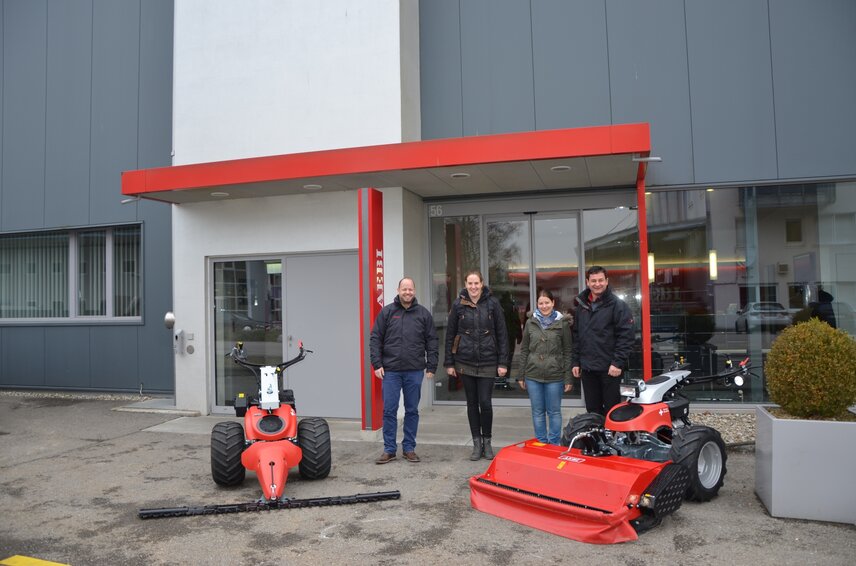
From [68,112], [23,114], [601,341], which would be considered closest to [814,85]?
[601,341]

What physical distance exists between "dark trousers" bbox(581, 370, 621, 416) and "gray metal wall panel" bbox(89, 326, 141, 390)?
7.68 metres

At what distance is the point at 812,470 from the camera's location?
456cm

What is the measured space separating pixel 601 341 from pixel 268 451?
9.60 ft

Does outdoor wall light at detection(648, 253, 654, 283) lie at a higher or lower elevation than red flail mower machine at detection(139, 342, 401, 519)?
higher

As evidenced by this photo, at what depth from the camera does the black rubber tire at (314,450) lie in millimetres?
5602

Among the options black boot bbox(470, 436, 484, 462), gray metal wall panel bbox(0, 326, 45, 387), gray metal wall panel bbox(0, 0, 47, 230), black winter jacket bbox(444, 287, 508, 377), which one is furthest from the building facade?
gray metal wall panel bbox(0, 326, 45, 387)

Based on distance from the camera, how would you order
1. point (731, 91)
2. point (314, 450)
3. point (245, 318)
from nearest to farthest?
1. point (314, 450)
2. point (731, 91)
3. point (245, 318)

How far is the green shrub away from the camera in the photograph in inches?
180

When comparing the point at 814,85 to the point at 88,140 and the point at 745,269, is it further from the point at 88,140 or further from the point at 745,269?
the point at 88,140

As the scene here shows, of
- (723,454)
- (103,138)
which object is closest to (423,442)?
(723,454)

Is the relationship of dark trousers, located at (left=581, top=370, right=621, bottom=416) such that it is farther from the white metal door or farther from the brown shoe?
the white metal door

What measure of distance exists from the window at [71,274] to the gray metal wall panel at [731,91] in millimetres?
8649

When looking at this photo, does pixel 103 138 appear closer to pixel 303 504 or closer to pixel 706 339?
pixel 303 504

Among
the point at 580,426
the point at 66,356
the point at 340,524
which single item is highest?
the point at 66,356
